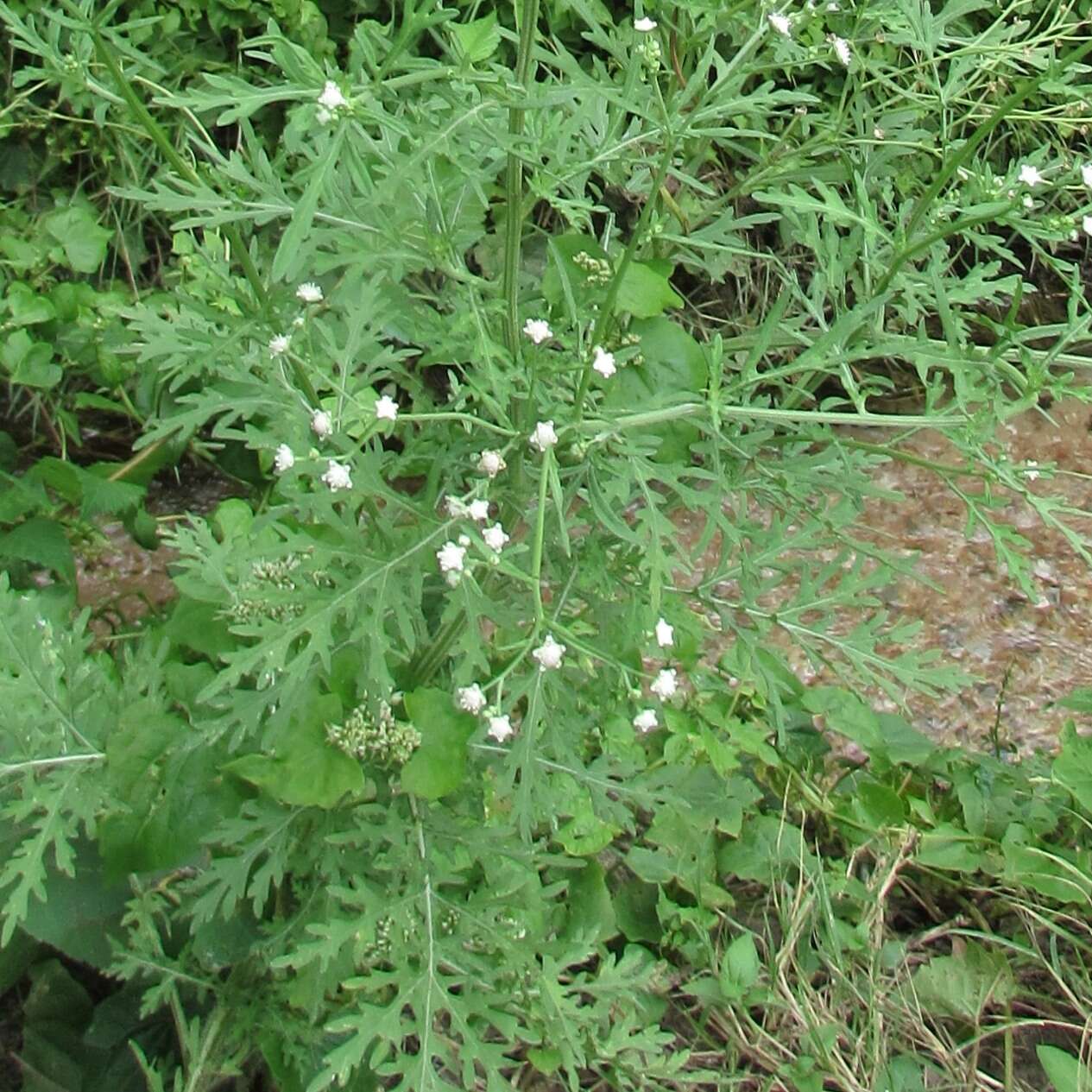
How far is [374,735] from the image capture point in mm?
1105

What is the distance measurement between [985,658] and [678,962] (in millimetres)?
890

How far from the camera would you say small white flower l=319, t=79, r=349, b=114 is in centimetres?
80

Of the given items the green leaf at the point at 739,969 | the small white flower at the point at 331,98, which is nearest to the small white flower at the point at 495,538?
the small white flower at the point at 331,98

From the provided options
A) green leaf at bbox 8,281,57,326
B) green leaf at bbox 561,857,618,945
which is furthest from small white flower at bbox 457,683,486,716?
green leaf at bbox 8,281,57,326

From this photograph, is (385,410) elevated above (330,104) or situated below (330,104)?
below

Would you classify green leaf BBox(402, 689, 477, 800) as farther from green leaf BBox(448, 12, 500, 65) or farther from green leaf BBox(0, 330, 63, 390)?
green leaf BBox(0, 330, 63, 390)

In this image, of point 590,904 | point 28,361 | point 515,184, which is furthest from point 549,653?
point 28,361

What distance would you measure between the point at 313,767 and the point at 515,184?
549 mm

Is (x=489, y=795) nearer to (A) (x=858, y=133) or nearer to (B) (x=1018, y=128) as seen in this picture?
(A) (x=858, y=133)

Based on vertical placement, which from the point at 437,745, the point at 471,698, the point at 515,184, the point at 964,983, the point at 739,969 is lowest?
the point at 964,983

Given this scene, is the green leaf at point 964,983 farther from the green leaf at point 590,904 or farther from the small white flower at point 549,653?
the small white flower at point 549,653

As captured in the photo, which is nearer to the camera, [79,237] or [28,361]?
[28,361]

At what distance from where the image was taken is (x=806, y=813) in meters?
1.79

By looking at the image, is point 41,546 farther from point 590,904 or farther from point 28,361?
point 590,904
